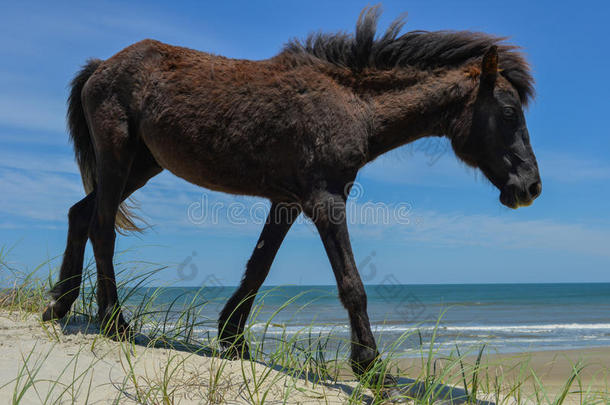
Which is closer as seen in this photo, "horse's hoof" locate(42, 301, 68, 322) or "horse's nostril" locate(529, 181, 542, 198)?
"horse's nostril" locate(529, 181, 542, 198)

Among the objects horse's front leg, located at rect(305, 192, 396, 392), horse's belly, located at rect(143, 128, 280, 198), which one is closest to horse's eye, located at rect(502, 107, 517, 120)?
horse's front leg, located at rect(305, 192, 396, 392)

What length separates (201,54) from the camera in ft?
12.9

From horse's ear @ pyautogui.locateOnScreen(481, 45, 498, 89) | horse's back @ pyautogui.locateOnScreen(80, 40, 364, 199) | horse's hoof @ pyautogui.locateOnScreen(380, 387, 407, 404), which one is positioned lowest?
horse's hoof @ pyautogui.locateOnScreen(380, 387, 407, 404)

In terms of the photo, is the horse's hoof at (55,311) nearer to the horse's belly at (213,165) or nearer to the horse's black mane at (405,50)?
the horse's belly at (213,165)

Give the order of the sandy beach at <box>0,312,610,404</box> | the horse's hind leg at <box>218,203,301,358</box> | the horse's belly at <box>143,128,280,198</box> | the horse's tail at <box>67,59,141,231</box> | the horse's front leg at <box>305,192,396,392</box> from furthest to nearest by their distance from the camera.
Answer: the horse's tail at <box>67,59,141,231</box> < the horse's hind leg at <box>218,203,301,358</box> < the horse's belly at <box>143,128,280,198</box> < the horse's front leg at <box>305,192,396,392</box> < the sandy beach at <box>0,312,610,404</box>

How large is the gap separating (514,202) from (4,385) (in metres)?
3.59

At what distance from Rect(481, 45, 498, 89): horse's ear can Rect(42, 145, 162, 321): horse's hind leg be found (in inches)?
112

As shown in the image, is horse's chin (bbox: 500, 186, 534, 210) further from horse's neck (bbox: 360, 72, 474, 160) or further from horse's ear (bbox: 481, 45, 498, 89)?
horse's ear (bbox: 481, 45, 498, 89)

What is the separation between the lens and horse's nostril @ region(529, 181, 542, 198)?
11.7 ft

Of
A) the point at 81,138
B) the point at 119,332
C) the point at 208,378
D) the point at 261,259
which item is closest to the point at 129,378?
the point at 208,378

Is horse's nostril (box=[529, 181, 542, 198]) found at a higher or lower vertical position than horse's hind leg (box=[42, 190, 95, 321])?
A: higher

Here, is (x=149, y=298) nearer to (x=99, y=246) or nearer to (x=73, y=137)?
(x=99, y=246)

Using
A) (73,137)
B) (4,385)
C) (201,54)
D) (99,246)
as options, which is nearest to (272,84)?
(201,54)

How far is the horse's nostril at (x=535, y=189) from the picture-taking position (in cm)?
357
